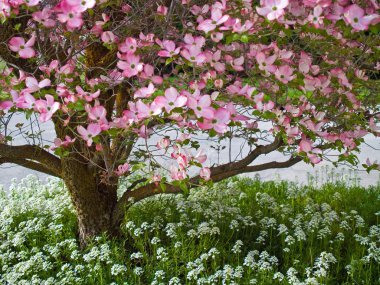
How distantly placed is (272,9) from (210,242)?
1.92m

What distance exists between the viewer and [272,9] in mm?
1613

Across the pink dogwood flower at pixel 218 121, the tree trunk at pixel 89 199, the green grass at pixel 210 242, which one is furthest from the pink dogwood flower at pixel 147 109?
the tree trunk at pixel 89 199

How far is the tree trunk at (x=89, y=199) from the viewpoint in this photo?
10.5 feet

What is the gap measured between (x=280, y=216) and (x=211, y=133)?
2.08m

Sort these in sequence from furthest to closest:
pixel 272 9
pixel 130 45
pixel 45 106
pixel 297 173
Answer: pixel 297 173
pixel 130 45
pixel 45 106
pixel 272 9

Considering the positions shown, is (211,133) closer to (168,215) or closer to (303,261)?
(303,261)

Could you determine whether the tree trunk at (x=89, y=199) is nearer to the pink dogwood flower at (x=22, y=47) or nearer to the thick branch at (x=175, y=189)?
the thick branch at (x=175, y=189)

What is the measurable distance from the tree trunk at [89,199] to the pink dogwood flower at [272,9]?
1.79 metres

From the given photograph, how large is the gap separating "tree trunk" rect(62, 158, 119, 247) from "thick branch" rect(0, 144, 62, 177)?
7 centimetres

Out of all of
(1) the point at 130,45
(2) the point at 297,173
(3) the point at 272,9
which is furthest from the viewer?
(2) the point at 297,173

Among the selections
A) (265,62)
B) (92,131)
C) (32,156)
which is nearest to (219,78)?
(265,62)

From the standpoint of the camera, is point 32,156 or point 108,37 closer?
point 108,37

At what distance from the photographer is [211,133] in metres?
1.82

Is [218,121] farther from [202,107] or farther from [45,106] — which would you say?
[45,106]
